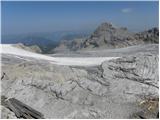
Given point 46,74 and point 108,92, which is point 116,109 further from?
point 46,74

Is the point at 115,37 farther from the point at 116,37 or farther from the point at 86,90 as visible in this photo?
the point at 86,90

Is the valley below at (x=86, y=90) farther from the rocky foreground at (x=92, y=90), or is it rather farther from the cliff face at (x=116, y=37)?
the cliff face at (x=116, y=37)

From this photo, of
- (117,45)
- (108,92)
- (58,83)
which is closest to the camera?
(108,92)

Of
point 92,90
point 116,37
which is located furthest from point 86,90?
point 116,37

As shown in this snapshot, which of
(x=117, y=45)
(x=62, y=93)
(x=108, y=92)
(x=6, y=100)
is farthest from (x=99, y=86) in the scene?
(x=117, y=45)

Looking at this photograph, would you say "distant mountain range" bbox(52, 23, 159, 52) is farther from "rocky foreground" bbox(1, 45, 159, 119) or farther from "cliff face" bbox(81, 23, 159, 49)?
"rocky foreground" bbox(1, 45, 159, 119)

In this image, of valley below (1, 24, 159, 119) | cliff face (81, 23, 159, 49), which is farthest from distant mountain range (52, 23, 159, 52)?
valley below (1, 24, 159, 119)

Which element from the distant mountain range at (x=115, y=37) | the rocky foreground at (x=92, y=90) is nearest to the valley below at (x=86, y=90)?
the rocky foreground at (x=92, y=90)

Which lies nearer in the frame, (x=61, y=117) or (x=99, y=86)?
(x=61, y=117)
